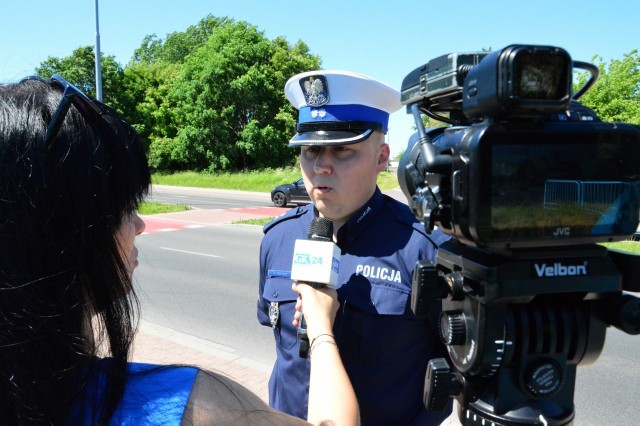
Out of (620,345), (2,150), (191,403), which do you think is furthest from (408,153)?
(620,345)

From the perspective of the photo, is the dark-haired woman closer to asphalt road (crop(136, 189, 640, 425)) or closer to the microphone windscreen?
the microphone windscreen

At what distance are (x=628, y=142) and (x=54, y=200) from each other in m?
1.11

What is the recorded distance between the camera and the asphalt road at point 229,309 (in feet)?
12.6

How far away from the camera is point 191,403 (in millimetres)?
951

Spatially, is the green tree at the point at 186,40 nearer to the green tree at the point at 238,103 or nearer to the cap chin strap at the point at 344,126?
the green tree at the point at 238,103

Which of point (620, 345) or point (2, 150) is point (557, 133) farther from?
point (620, 345)

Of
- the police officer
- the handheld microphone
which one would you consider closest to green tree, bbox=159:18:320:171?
the police officer

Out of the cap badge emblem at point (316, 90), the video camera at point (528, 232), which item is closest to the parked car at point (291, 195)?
the cap badge emblem at point (316, 90)

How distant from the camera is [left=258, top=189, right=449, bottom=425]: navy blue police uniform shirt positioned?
5.90ft

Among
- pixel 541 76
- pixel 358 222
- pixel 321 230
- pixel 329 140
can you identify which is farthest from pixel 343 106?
pixel 541 76

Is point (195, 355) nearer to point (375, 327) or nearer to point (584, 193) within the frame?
point (375, 327)

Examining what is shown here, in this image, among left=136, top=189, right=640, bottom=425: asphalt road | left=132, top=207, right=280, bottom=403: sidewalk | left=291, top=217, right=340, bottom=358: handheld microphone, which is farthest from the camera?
left=132, top=207, right=280, bottom=403: sidewalk

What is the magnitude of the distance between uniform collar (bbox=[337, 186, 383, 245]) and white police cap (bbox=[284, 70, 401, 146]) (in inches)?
10.8

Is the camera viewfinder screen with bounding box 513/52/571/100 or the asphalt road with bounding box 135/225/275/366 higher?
the camera viewfinder screen with bounding box 513/52/571/100
